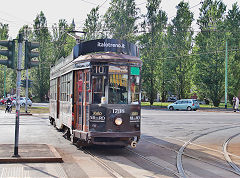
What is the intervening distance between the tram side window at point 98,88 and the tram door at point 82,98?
0.25 meters

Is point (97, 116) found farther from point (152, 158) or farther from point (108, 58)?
point (152, 158)

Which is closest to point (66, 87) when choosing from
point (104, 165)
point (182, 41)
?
point (104, 165)

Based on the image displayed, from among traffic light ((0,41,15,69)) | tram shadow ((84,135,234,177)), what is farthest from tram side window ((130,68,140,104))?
traffic light ((0,41,15,69))

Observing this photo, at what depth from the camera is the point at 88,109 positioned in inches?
403

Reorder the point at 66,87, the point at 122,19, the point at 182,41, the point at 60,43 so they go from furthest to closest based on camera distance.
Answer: the point at 60,43
the point at 122,19
the point at 182,41
the point at 66,87

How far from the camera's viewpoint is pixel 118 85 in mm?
10250

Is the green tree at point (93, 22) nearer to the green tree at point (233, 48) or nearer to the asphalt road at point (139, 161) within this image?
the green tree at point (233, 48)

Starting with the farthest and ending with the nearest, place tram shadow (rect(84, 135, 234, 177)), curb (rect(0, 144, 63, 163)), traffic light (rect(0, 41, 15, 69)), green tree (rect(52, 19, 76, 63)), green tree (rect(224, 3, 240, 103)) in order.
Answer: green tree (rect(52, 19, 76, 63)) < green tree (rect(224, 3, 240, 103)) < traffic light (rect(0, 41, 15, 69)) < curb (rect(0, 144, 63, 163)) < tram shadow (rect(84, 135, 234, 177))

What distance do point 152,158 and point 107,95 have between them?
7.17 ft

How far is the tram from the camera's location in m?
9.98

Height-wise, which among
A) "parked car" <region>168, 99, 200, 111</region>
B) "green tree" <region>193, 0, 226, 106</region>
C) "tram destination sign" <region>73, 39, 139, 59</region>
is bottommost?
"parked car" <region>168, 99, 200, 111</region>

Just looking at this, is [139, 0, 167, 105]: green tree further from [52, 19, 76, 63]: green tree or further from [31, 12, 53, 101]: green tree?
[31, 12, 53, 101]: green tree

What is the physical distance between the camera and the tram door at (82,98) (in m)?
10.5

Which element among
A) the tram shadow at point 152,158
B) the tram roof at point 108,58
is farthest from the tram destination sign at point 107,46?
the tram shadow at point 152,158
